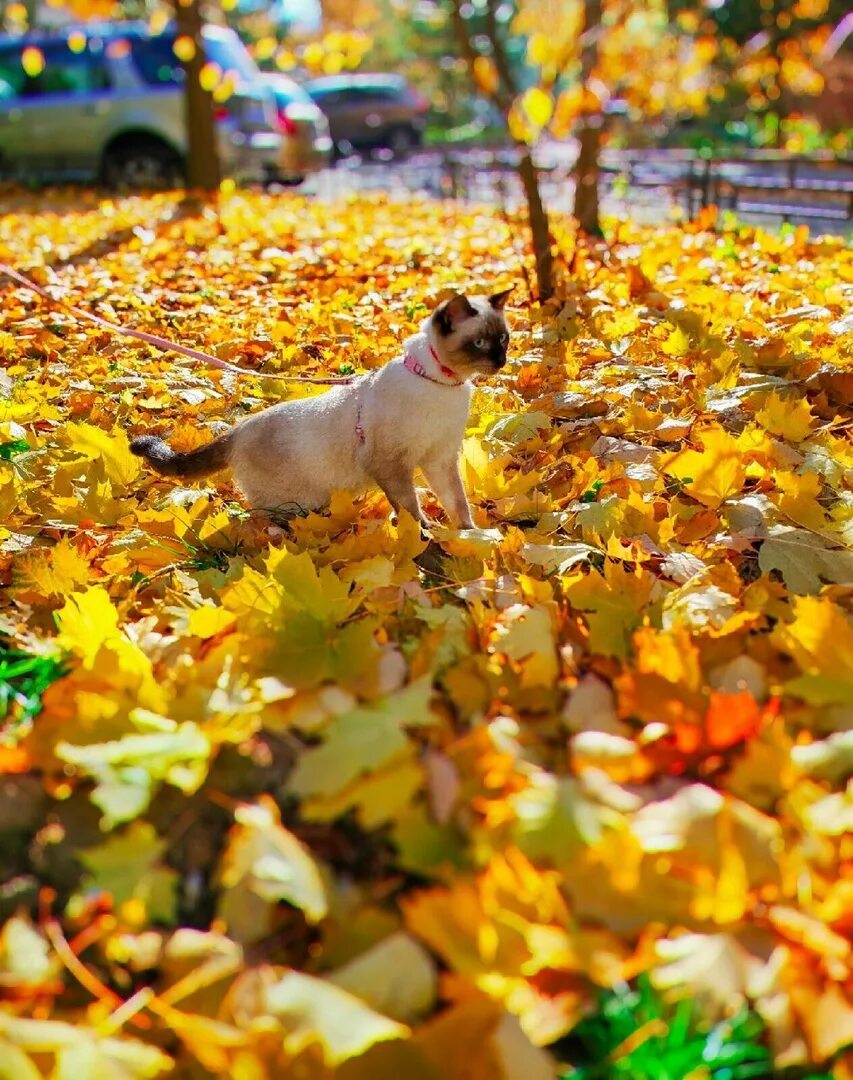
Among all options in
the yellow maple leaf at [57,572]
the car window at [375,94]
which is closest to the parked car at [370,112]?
the car window at [375,94]

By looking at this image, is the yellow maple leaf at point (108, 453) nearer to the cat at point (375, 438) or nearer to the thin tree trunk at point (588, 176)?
the cat at point (375, 438)

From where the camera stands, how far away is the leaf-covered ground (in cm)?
124

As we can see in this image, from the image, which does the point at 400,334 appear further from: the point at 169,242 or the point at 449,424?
the point at 169,242

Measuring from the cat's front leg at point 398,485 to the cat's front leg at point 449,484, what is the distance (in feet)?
0.22

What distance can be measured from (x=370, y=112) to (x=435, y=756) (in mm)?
31462

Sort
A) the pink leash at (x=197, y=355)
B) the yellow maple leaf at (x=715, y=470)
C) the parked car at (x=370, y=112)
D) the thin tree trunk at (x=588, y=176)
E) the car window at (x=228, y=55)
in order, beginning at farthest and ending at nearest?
the parked car at (x=370, y=112) → the car window at (x=228, y=55) → the thin tree trunk at (x=588, y=176) → the pink leash at (x=197, y=355) → the yellow maple leaf at (x=715, y=470)

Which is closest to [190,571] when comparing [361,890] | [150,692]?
[150,692]

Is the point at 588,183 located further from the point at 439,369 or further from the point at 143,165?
the point at 143,165

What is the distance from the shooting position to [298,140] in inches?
601

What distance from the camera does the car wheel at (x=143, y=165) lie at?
46.5ft

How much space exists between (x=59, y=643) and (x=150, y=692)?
354mm

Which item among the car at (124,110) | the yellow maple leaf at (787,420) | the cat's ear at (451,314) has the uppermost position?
the car at (124,110)

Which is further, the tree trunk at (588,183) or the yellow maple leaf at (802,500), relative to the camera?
the tree trunk at (588,183)

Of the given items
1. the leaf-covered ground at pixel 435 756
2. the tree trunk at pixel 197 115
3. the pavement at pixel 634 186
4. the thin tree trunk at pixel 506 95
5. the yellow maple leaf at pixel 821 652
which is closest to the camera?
the leaf-covered ground at pixel 435 756
